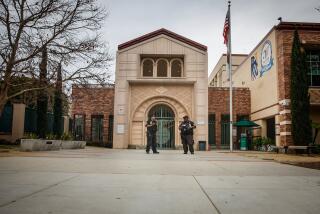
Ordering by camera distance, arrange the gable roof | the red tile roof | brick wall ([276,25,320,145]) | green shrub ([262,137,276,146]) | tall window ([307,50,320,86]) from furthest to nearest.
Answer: the gable roof < green shrub ([262,137,276,146]) < tall window ([307,50,320,86]) < the red tile roof < brick wall ([276,25,320,145])

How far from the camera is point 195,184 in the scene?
426 centimetres

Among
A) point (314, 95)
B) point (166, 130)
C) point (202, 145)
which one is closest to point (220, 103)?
point (202, 145)

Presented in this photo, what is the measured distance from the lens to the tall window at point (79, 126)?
2520 cm

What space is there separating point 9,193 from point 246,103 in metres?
24.6

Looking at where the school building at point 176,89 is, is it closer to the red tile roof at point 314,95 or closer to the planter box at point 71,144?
the red tile roof at point 314,95

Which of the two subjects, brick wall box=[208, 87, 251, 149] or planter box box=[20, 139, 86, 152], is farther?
brick wall box=[208, 87, 251, 149]

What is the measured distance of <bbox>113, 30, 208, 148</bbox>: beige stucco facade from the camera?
2197 centimetres

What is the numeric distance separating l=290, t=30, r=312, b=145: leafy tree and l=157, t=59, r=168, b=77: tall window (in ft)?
29.9

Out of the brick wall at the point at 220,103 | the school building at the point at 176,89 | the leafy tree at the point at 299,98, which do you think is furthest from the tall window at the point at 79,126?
the leafy tree at the point at 299,98

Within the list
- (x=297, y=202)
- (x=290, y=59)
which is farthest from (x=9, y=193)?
(x=290, y=59)

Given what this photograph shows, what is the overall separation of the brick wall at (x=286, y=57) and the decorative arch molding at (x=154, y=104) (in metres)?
6.69

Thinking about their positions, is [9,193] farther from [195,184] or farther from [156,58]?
[156,58]

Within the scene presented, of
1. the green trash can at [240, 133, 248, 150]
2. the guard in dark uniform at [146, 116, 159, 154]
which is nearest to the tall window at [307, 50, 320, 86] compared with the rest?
the green trash can at [240, 133, 248, 150]

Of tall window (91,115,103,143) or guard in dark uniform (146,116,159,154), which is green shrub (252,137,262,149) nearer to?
guard in dark uniform (146,116,159,154)
